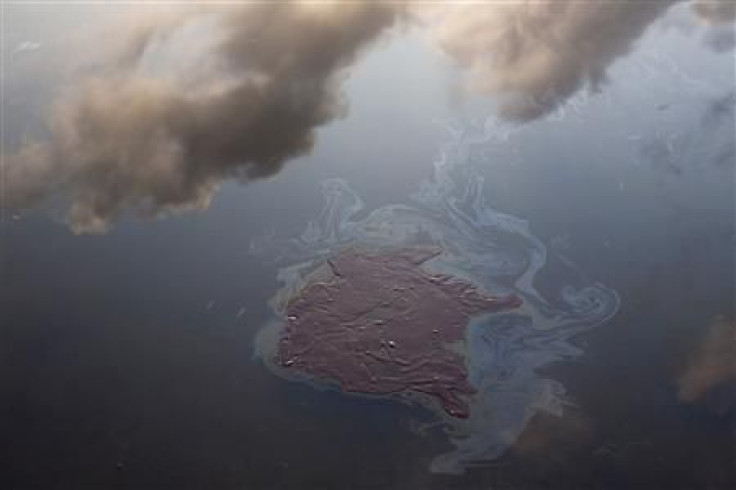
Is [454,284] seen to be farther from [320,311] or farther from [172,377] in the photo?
[172,377]

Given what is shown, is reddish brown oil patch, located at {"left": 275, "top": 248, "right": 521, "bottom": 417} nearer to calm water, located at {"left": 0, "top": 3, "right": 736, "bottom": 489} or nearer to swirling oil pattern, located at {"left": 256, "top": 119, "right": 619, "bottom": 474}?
swirling oil pattern, located at {"left": 256, "top": 119, "right": 619, "bottom": 474}

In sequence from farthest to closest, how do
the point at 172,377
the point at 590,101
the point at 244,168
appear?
the point at 590,101 < the point at 244,168 < the point at 172,377

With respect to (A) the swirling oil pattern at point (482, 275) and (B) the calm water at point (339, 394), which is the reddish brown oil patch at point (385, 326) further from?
(B) the calm water at point (339, 394)

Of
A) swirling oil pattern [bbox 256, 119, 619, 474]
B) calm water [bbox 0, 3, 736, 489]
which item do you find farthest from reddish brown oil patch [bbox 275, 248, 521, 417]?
calm water [bbox 0, 3, 736, 489]

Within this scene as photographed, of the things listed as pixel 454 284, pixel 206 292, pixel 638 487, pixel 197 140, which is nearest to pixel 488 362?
pixel 454 284

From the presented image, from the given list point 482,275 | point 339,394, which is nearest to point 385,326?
point 339,394

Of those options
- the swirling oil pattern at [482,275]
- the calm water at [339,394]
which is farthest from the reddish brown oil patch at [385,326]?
the calm water at [339,394]
